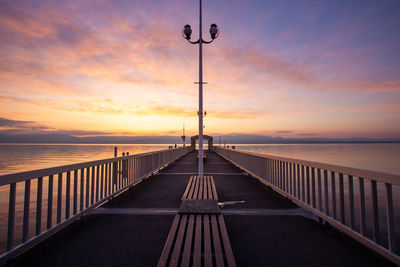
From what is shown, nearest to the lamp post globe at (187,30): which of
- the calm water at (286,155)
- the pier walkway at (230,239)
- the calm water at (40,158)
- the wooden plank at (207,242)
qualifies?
the pier walkway at (230,239)

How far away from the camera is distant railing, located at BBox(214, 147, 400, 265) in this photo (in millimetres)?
2371

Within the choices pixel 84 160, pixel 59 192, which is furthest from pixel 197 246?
pixel 84 160

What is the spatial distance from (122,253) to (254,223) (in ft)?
7.30

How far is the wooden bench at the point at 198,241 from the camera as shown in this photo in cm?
240

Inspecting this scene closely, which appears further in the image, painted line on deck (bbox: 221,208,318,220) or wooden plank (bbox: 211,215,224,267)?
painted line on deck (bbox: 221,208,318,220)

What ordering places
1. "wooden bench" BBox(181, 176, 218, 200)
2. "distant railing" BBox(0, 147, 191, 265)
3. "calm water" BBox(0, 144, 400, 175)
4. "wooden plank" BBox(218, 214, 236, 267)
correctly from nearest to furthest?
"wooden plank" BBox(218, 214, 236, 267)
"distant railing" BBox(0, 147, 191, 265)
"wooden bench" BBox(181, 176, 218, 200)
"calm water" BBox(0, 144, 400, 175)

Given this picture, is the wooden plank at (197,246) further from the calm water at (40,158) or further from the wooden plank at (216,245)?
the calm water at (40,158)

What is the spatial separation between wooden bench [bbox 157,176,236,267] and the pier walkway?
204 mm

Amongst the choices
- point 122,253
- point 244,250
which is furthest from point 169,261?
Result: point 244,250

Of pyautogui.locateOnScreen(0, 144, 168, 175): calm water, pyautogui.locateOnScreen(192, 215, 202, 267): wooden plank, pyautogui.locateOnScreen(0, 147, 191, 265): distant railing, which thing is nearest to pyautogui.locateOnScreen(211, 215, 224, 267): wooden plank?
pyautogui.locateOnScreen(192, 215, 202, 267): wooden plank

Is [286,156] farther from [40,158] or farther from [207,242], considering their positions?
[40,158]

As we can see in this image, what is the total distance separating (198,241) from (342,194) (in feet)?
7.35

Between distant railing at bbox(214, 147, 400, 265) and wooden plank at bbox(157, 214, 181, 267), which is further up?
distant railing at bbox(214, 147, 400, 265)

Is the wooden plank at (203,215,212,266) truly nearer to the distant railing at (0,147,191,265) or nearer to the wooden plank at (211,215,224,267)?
the wooden plank at (211,215,224,267)
